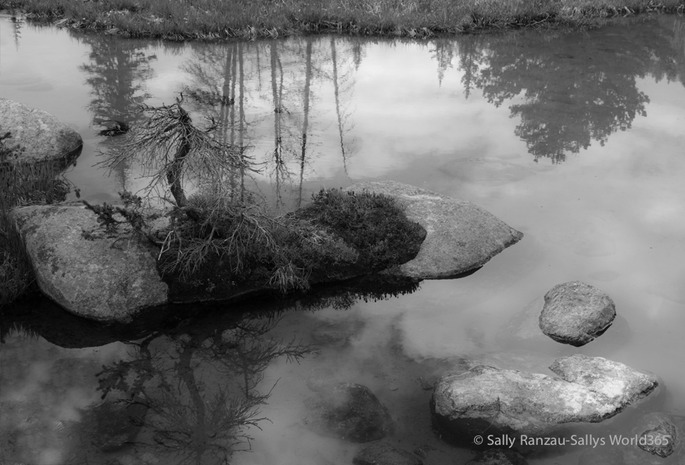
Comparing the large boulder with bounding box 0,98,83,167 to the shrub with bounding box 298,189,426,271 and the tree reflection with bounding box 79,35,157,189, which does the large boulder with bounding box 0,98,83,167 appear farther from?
the shrub with bounding box 298,189,426,271

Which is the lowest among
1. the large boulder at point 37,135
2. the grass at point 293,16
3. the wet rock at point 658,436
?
the wet rock at point 658,436

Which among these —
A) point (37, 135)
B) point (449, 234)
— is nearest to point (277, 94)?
point (37, 135)

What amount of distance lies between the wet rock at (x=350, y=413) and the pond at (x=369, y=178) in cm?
13

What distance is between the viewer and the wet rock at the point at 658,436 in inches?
301

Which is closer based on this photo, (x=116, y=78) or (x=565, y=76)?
(x=116, y=78)

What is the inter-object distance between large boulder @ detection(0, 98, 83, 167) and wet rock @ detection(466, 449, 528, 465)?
33.3ft

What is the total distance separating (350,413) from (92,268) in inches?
178

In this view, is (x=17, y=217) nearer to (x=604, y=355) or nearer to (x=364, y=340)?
(x=364, y=340)

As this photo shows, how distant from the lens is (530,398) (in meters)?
8.17

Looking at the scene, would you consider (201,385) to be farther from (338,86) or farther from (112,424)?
(338,86)

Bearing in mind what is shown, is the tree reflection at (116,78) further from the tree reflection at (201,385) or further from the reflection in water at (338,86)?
the tree reflection at (201,385)

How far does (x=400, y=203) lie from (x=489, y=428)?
4.96 metres

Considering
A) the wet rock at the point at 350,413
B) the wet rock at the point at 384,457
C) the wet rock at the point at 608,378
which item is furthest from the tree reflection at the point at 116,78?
the wet rock at the point at 608,378

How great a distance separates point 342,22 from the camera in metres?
24.0
